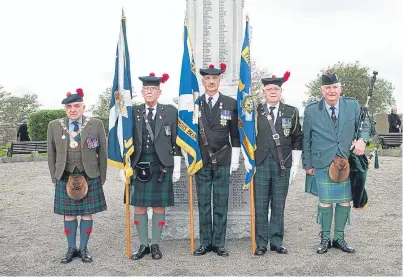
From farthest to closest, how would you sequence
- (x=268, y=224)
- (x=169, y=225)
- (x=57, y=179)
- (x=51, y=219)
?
(x=51, y=219) < (x=169, y=225) < (x=268, y=224) < (x=57, y=179)

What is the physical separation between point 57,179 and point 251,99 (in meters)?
2.25

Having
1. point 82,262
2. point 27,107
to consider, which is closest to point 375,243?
point 82,262

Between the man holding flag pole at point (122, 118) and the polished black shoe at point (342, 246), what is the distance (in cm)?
233

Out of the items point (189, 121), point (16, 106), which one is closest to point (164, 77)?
point (189, 121)

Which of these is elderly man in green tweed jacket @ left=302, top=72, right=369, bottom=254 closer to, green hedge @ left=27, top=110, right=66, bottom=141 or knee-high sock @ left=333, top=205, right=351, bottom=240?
knee-high sock @ left=333, top=205, right=351, bottom=240

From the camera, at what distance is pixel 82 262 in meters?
5.12

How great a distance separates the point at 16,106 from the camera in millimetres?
38156

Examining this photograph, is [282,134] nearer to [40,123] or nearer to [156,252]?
[156,252]

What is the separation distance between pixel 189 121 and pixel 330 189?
5.61 feet

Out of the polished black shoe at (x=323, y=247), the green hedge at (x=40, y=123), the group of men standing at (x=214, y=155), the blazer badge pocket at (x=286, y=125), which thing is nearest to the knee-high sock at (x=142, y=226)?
the group of men standing at (x=214, y=155)

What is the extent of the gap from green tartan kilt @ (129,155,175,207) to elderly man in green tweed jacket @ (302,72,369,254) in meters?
1.56

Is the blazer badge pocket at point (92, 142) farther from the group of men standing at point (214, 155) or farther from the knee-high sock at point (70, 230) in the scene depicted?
the knee-high sock at point (70, 230)

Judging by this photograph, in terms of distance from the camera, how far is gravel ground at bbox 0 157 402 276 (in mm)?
4809

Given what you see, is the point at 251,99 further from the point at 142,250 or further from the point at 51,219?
the point at 51,219
